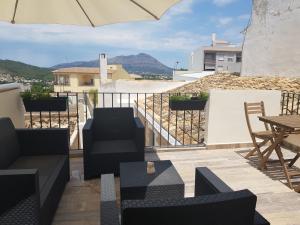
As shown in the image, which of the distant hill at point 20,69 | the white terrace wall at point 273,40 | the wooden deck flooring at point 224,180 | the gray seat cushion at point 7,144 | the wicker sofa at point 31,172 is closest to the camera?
the wicker sofa at point 31,172

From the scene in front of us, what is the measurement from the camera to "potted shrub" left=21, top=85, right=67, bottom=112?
4320 millimetres

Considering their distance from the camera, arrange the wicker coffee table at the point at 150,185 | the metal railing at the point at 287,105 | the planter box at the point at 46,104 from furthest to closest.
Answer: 1. the metal railing at the point at 287,105
2. the planter box at the point at 46,104
3. the wicker coffee table at the point at 150,185

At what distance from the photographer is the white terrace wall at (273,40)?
45.3ft

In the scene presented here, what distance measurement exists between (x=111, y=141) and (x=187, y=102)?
65.2 inches

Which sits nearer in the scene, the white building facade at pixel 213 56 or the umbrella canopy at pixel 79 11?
the umbrella canopy at pixel 79 11

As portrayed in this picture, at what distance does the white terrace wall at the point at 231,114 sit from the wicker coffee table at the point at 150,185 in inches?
94.9

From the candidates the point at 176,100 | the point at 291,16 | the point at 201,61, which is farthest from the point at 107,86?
the point at 201,61

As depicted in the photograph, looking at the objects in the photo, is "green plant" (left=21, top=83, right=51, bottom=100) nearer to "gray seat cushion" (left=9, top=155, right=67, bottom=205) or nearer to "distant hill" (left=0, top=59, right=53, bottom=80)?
"gray seat cushion" (left=9, top=155, right=67, bottom=205)

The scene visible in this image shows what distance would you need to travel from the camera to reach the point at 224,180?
3.61 m

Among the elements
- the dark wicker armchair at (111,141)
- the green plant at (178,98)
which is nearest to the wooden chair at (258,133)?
the green plant at (178,98)

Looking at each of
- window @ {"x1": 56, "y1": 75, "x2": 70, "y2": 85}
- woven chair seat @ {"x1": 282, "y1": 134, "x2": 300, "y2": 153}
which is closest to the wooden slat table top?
woven chair seat @ {"x1": 282, "y1": 134, "x2": 300, "y2": 153}

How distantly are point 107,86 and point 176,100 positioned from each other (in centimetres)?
1583

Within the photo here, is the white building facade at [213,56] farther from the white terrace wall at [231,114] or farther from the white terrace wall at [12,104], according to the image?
the white terrace wall at [12,104]

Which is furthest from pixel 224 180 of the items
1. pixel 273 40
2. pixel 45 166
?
pixel 273 40
